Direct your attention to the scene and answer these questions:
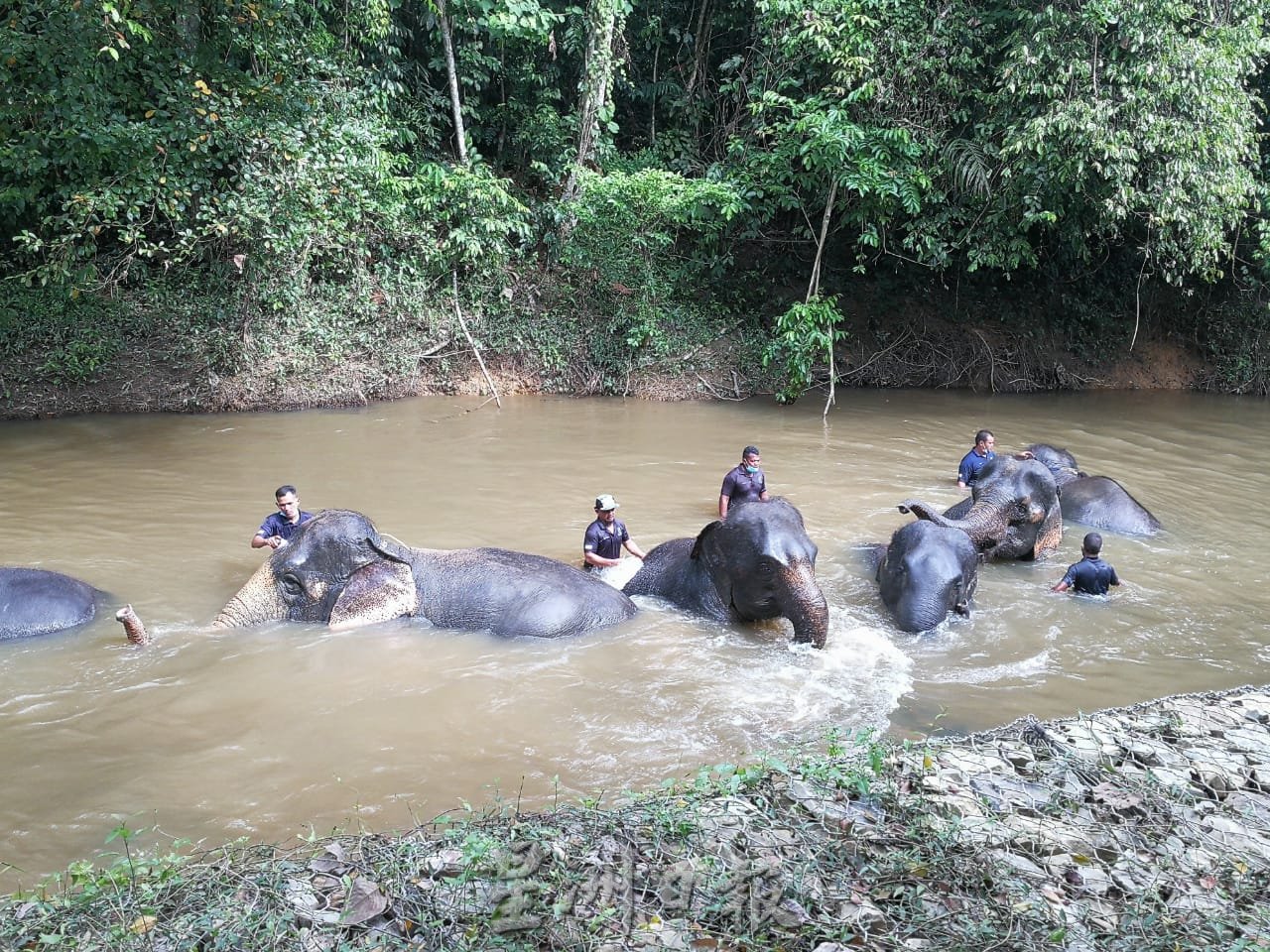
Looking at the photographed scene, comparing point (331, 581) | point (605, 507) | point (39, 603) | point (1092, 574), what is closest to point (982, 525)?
point (1092, 574)

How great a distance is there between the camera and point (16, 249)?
543 inches

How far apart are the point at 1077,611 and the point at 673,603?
3.19 metres

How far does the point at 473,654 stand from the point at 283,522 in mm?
2851

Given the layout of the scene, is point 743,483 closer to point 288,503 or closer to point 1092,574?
point 1092,574

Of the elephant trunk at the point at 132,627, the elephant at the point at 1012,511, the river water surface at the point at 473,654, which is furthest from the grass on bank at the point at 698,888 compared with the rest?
the elephant at the point at 1012,511

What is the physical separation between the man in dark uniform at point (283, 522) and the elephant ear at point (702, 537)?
327 cm

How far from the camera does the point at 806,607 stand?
6344mm

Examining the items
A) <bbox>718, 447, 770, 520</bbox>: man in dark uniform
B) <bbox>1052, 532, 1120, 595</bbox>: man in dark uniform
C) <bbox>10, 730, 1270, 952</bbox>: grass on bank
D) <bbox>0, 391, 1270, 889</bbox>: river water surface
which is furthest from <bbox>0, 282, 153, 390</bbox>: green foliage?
<bbox>1052, 532, 1120, 595</bbox>: man in dark uniform

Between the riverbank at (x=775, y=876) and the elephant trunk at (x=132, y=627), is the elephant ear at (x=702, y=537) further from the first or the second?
the elephant trunk at (x=132, y=627)

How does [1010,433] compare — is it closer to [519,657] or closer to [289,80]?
[519,657]

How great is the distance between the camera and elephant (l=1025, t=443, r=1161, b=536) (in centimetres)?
991

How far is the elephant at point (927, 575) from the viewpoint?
705 centimetres

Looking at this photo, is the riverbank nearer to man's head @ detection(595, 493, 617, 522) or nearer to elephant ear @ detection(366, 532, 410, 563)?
elephant ear @ detection(366, 532, 410, 563)

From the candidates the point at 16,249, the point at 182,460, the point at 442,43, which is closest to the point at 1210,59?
the point at 442,43
